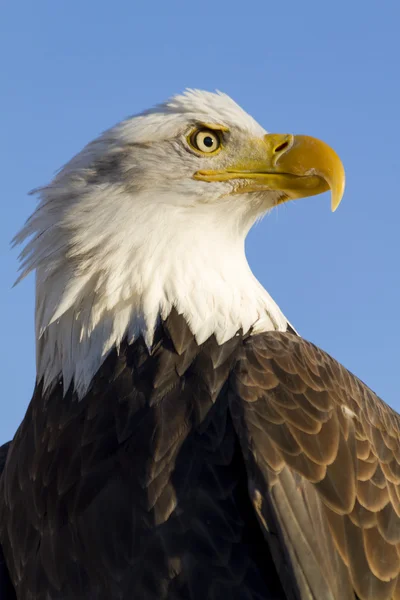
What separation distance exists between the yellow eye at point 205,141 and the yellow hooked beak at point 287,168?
12 centimetres

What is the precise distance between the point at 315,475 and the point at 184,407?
0.63m

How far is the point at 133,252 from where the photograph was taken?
4.95 m

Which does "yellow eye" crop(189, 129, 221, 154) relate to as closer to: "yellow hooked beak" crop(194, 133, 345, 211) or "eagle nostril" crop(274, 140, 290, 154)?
"yellow hooked beak" crop(194, 133, 345, 211)

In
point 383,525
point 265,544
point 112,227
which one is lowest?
point 265,544

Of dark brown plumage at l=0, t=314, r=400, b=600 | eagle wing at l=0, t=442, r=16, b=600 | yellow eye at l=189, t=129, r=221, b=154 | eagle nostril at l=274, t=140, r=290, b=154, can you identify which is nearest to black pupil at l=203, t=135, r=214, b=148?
yellow eye at l=189, t=129, r=221, b=154

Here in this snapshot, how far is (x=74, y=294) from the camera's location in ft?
16.0

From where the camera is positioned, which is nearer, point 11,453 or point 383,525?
point 383,525

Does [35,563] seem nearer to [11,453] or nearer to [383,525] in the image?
[11,453]

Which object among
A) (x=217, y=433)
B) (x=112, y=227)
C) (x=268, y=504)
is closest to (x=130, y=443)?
(x=217, y=433)

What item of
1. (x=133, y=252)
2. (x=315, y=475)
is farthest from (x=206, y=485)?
(x=133, y=252)

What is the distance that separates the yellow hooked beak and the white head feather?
0.14 m

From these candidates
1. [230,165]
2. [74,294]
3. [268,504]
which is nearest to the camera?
[268,504]

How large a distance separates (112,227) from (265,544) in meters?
1.63

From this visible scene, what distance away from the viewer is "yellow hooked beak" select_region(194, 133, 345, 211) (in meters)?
5.23
